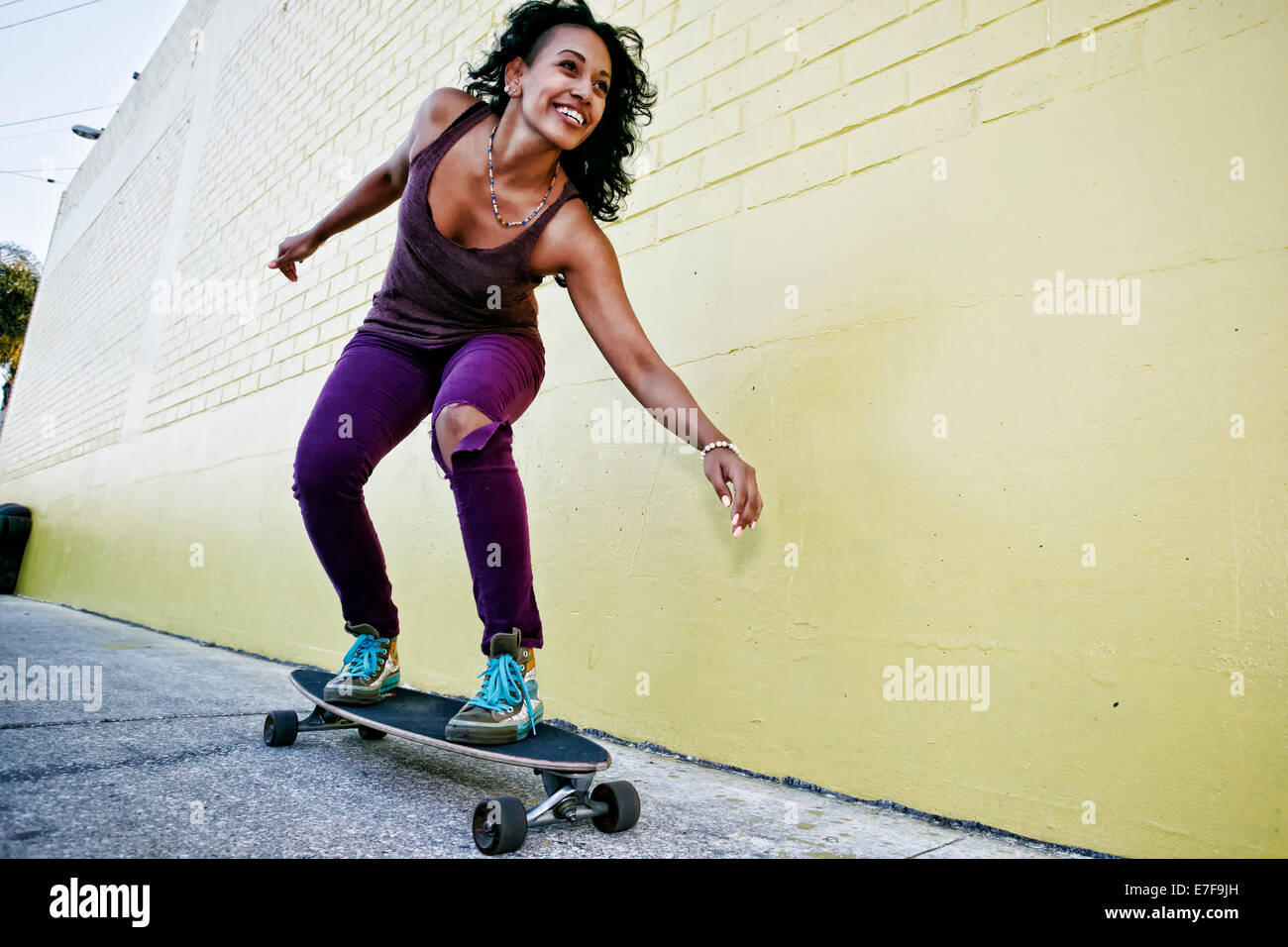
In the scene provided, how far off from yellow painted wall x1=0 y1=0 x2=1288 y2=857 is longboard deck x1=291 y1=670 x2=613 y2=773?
0.65 meters

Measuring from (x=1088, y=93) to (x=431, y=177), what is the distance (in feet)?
5.13

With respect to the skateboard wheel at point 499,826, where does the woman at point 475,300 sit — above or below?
above

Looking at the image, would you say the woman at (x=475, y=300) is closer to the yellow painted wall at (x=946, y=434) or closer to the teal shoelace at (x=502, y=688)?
the teal shoelace at (x=502, y=688)

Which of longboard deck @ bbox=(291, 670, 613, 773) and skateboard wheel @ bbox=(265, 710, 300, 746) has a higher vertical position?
longboard deck @ bbox=(291, 670, 613, 773)

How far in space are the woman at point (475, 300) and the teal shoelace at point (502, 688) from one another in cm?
10

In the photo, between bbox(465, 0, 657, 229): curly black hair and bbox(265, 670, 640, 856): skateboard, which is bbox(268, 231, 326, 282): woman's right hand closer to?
bbox(465, 0, 657, 229): curly black hair

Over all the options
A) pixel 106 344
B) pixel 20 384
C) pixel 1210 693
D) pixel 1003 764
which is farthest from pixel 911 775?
pixel 20 384

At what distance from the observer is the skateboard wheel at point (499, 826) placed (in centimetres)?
126

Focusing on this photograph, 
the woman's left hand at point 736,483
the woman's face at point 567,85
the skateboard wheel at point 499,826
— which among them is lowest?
the skateboard wheel at point 499,826

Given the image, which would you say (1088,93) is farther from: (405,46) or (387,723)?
(405,46)

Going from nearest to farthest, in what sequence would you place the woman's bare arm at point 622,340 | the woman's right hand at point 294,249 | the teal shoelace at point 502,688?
the teal shoelace at point 502,688 → the woman's bare arm at point 622,340 → the woman's right hand at point 294,249

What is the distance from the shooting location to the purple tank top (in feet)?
6.14

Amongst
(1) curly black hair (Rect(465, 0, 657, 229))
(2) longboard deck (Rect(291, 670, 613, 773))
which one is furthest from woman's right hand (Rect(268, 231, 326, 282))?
(2) longboard deck (Rect(291, 670, 613, 773))

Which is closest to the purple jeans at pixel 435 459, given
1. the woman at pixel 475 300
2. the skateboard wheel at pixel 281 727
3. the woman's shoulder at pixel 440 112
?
the woman at pixel 475 300
